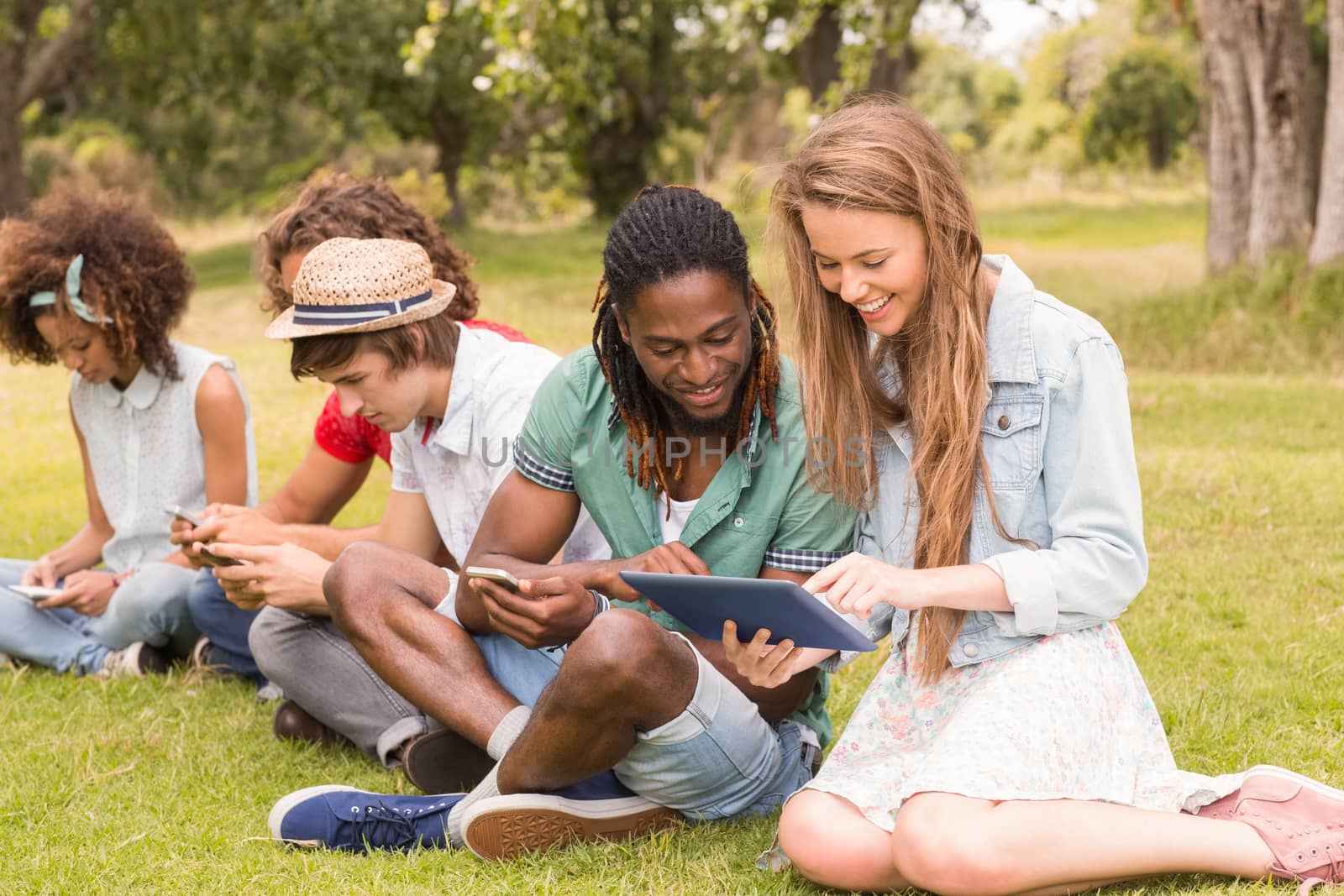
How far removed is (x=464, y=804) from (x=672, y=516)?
A: 745 mm

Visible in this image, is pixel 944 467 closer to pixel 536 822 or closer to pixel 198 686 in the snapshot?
pixel 536 822

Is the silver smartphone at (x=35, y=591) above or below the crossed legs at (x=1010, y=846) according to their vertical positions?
below

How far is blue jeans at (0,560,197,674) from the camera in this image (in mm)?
4219

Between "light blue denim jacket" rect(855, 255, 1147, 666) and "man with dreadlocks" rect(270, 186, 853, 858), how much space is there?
1.25 feet

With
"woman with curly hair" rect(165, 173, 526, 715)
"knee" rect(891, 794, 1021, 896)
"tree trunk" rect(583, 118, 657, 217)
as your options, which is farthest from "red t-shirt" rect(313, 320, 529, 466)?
"tree trunk" rect(583, 118, 657, 217)

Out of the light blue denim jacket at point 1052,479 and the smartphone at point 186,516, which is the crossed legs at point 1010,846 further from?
the smartphone at point 186,516

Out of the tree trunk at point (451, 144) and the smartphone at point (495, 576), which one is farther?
the tree trunk at point (451, 144)

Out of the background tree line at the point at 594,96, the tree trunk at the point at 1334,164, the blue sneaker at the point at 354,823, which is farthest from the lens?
the background tree line at the point at 594,96

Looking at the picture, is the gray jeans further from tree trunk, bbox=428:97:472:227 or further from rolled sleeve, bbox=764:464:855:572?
tree trunk, bbox=428:97:472:227

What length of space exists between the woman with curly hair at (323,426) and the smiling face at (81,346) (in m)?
0.48

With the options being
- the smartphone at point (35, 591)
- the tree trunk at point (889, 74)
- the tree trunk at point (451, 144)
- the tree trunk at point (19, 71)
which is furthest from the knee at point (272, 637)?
the tree trunk at point (451, 144)

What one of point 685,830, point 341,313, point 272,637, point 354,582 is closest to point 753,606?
point 685,830

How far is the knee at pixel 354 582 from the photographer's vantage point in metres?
3.18

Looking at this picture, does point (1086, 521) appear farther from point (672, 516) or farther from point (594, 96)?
point (594, 96)
